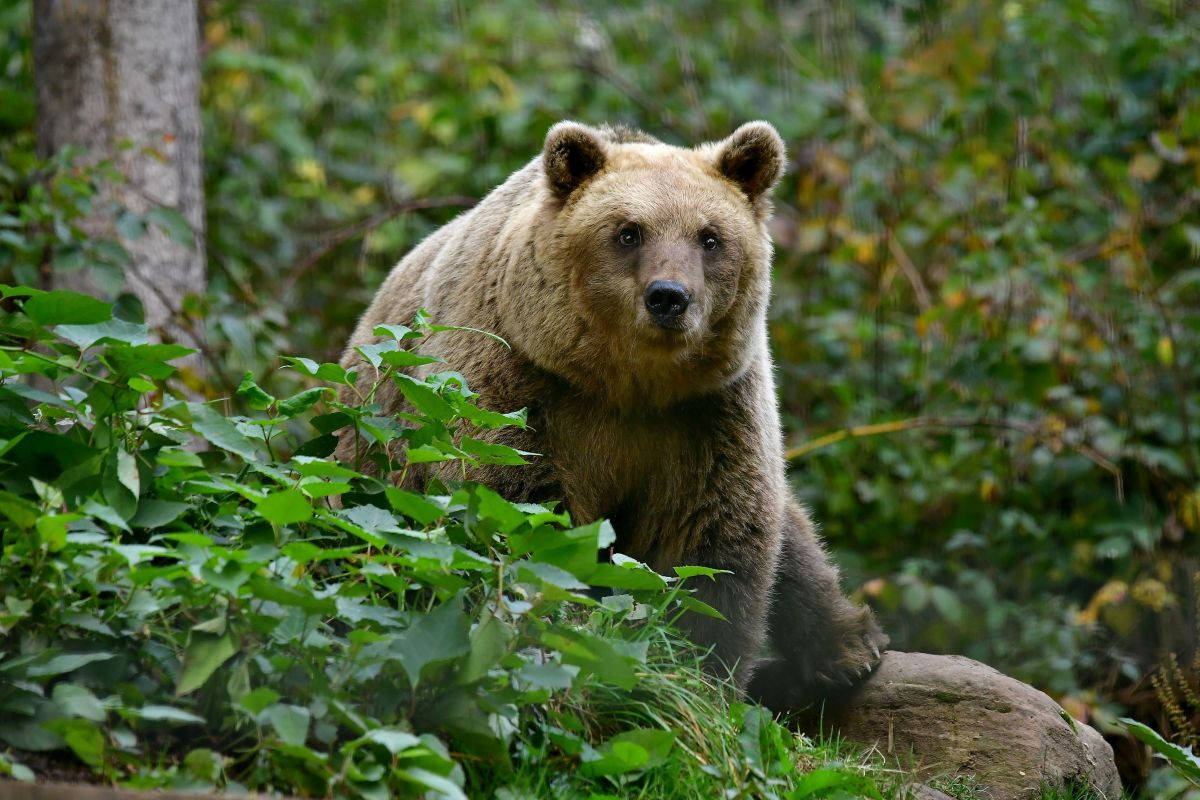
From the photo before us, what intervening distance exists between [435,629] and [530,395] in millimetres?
1869

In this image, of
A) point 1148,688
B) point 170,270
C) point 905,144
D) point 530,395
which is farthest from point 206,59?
point 1148,688

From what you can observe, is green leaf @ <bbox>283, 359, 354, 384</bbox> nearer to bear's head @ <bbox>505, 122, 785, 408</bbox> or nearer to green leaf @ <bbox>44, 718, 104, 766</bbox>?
green leaf @ <bbox>44, 718, 104, 766</bbox>

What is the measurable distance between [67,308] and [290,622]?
1.02m

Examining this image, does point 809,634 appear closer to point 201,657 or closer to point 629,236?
point 629,236

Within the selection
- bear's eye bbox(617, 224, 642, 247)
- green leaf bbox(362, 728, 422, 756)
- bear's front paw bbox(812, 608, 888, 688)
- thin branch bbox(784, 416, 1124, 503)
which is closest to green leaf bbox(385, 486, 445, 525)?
green leaf bbox(362, 728, 422, 756)

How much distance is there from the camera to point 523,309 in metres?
4.78

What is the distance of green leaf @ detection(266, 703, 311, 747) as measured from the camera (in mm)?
2691

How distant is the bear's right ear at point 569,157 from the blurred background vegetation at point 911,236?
2.12 meters

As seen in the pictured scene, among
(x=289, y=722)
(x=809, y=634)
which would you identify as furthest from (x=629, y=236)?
(x=289, y=722)

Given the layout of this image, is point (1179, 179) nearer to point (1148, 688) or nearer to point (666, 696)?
point (1148, 688)

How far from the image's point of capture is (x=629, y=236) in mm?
4746

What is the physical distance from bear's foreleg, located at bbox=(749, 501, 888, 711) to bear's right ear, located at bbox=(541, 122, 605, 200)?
166 centimetres

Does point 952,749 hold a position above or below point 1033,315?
below

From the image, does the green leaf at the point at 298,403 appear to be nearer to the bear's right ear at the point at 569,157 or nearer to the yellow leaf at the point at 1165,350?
the bear's right ear at the point at 569,157
